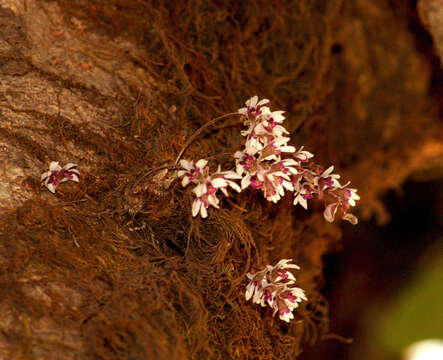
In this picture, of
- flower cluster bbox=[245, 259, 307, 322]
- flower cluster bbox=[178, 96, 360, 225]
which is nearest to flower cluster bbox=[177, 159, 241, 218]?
flower cluster bbox=[178, 96, 360, 225]

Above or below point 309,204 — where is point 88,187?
below

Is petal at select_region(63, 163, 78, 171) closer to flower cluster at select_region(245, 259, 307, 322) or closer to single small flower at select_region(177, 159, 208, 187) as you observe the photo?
single small flower at select_region(177, 159, 208, 187)

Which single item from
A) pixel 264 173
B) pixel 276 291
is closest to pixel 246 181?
pixel 264 173

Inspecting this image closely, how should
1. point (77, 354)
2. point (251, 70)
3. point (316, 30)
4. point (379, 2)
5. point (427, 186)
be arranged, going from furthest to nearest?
point (427, 186)
point (379, 2)
point (316, 30)
point (251, 70)
point (77, 354)

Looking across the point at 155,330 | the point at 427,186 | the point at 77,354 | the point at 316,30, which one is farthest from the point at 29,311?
the point at 427,186

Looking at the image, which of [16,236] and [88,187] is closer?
[16,236]

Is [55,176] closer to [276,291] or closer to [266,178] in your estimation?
[266,178]

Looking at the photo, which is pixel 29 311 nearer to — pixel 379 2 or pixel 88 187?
pixel 88 187
